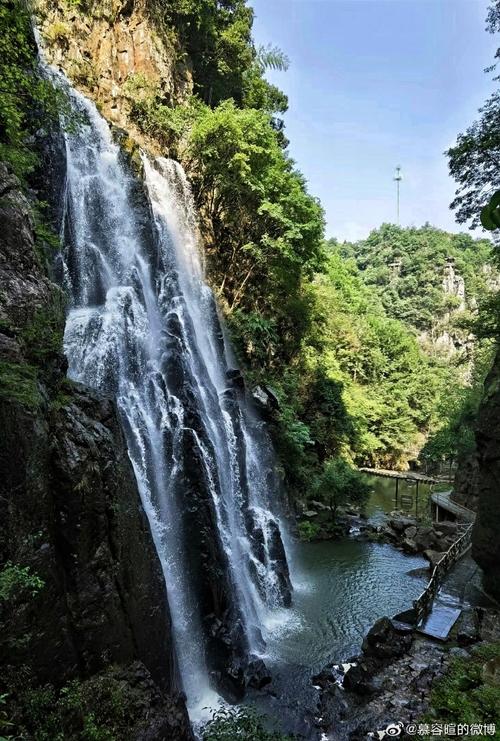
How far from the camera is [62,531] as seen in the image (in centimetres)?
746

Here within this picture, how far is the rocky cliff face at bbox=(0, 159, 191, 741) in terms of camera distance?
6.52 meters

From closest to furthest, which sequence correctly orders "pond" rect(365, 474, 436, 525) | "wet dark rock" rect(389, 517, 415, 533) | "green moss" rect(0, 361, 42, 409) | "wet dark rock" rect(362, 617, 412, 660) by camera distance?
"green moss" rect(0, 361, 42, 409) → "wet dark rock" rect(362, 617, 412, 660) → "wet dark rock" rect(389, 517, 415, 533) → "pond" rect(365, 474, 436, 525)

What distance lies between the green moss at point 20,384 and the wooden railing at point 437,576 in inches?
431

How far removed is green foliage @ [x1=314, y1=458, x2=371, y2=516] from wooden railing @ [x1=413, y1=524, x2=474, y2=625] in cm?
618

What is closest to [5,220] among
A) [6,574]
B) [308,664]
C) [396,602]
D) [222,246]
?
[6,574]

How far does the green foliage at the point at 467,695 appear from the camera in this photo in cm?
765

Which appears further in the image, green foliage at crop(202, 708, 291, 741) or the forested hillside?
the forested hillside

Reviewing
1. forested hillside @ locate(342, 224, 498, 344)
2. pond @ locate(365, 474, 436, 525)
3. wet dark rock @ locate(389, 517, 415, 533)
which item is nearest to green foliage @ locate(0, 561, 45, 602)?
wet dark rock @ locate(389, 517, 415, 533)

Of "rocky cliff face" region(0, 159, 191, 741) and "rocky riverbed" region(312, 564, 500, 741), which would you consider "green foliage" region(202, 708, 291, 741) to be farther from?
"rocky riverbed" region(312, 564, 500, 741)

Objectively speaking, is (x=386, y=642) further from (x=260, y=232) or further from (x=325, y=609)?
(x=260, y=232)

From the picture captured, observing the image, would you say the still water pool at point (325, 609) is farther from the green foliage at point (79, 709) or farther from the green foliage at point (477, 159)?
the green foliage at point (477, 159)

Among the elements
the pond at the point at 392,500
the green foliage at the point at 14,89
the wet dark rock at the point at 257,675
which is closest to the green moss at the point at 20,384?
the green foliage at the point at 14,89

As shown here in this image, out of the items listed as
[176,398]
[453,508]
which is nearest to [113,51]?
[176,398]

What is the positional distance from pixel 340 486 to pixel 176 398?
12448 millimetres
